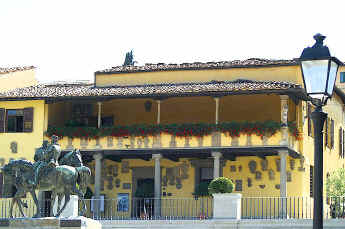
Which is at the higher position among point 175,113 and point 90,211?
point 175,113

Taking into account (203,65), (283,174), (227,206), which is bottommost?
(227,206)

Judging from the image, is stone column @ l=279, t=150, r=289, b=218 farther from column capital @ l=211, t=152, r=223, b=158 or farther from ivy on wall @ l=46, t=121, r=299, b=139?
column capital @ l=211, t=152, r=223, b=158

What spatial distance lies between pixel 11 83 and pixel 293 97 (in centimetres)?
1338

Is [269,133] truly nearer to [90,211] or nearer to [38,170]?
[90,211]

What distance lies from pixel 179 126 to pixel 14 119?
24.9 feet

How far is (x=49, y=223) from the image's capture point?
17.8 meters

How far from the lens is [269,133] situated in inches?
1207

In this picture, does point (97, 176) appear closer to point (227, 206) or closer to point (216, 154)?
point (216, 154)

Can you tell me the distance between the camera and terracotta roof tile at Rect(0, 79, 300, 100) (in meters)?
31.4

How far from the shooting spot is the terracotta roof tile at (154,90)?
31.4 meters

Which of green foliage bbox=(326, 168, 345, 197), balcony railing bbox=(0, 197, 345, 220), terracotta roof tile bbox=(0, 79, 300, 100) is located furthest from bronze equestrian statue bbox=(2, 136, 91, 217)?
green foliage bbox=(326, 168, 345, 197)

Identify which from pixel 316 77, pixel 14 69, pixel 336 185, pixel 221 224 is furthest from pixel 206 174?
pixel 316 77

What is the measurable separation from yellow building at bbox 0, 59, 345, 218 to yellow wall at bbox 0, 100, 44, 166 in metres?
0.04

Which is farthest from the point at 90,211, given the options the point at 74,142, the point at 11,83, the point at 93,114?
the point at 11,83
